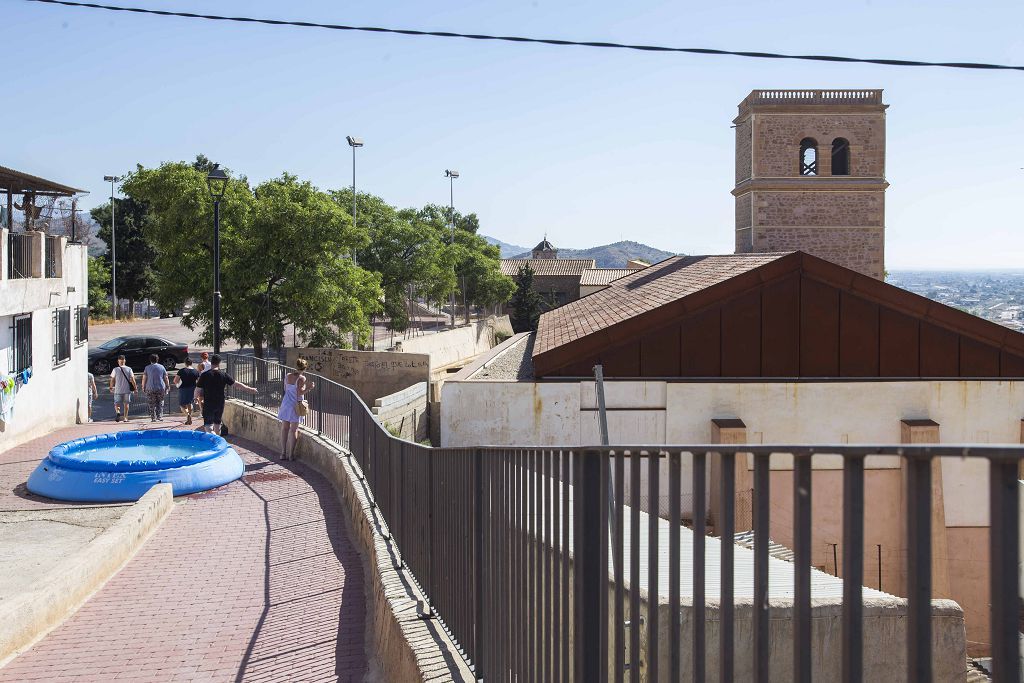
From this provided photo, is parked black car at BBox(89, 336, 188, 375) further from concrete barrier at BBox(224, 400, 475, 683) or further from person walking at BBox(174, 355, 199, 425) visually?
concrete barrier at BBox(224, 400, 475, 683)

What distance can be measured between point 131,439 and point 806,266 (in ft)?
46.9

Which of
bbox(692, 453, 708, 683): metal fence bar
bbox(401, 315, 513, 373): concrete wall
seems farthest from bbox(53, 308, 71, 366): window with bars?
bbox(692, 453, 708, 683): metal fence bar

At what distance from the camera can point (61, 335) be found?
21062 mm

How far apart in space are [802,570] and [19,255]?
19635 mm

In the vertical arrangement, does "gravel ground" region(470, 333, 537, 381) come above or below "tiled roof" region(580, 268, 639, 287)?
below

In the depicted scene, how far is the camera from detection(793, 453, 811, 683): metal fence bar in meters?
2.09

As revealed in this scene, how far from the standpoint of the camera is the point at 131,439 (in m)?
17.0

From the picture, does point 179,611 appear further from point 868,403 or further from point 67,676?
point 868,403

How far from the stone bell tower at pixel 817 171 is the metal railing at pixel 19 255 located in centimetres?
3553

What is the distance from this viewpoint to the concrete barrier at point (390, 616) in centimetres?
545

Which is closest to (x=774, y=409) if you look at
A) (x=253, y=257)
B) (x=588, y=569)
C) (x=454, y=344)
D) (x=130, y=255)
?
(x=253, y=257)

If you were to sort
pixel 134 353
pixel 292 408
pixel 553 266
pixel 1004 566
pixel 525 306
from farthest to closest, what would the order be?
pixel 553 266, pixel 525 306, pixel 134 353, pixel 292 408, pixel 1004 566

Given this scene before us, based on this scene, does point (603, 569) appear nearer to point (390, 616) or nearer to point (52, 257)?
point (390, 616)

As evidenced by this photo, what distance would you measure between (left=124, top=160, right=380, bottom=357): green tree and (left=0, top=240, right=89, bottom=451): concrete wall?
716cm
